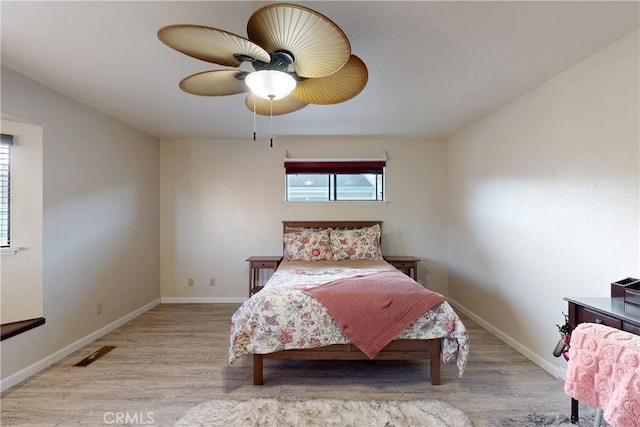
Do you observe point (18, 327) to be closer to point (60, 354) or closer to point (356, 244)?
point (60, 354)

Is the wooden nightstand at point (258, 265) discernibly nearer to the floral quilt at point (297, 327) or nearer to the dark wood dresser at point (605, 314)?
the floral quilt at point (297, 327)

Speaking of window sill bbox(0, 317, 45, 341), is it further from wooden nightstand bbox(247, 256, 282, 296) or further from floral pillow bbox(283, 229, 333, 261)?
floral pillow bbox(283, 229, 333, 261)

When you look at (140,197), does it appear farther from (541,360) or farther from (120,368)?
(541,360)

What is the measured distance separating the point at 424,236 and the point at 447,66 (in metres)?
2.51

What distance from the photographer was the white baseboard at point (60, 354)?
2.06 m

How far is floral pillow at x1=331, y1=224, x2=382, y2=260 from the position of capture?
3633 millimetres

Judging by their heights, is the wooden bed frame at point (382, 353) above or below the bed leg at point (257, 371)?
above

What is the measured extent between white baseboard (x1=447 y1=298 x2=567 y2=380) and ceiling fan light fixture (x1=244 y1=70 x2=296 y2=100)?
9.08 feet

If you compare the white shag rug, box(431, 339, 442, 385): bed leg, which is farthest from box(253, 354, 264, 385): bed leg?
box(431, 339, 442, 385): bed leg

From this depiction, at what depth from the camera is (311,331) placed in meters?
2.08

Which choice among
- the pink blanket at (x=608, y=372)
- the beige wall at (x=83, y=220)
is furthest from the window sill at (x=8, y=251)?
the pink blanket at (x=608, y=372)

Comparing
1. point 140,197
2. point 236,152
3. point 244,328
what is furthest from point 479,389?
point 140,197

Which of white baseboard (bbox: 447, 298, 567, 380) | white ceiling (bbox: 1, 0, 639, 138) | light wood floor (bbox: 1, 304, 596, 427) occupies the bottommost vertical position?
light wood floor (bbox: 1, 304, 596, 427)

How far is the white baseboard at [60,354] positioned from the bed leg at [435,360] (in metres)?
3.05
